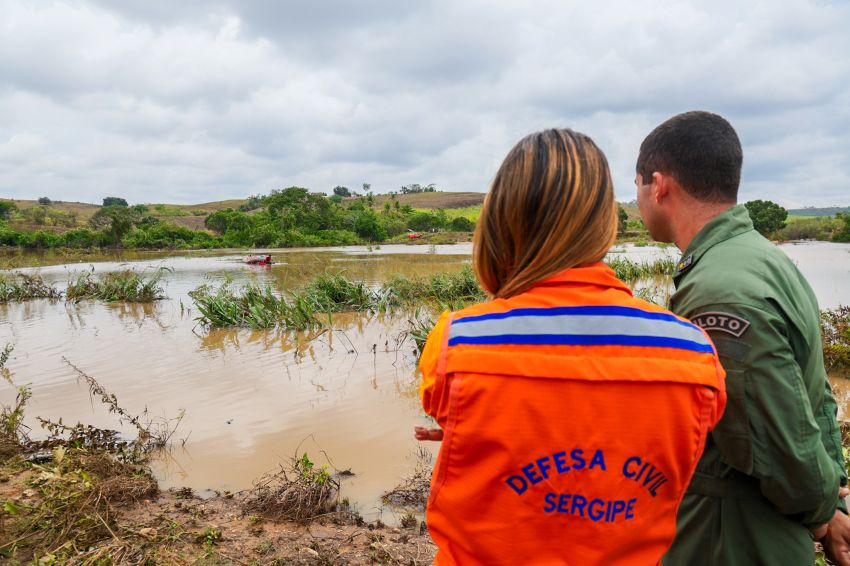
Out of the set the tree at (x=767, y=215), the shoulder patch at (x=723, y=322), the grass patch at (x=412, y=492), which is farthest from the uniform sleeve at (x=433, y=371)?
the tree at (x=767, y=215)

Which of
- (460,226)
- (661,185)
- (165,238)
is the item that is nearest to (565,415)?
(661,185)

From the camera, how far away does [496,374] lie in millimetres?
948

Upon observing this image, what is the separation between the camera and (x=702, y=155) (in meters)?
1.52

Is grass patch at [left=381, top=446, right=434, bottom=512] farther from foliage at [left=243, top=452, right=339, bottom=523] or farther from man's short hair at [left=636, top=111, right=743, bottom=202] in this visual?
man's short hair at [left=636, top=111, right=743, bottom=202]

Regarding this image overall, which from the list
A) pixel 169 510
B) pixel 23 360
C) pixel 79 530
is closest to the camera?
pixel 79 530

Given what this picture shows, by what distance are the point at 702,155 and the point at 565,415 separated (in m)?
0.99

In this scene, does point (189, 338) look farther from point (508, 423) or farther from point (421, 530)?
point (508, 423)

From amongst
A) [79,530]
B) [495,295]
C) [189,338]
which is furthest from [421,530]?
[189,338]

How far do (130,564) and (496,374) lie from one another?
8.36ft

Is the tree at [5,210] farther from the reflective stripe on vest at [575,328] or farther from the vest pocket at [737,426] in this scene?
the vest pocket at [737,426]

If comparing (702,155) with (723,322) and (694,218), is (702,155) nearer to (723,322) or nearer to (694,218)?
(694,218)

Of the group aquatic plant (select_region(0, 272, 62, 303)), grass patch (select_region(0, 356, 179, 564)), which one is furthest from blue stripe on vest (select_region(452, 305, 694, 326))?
aquatic plant (select_region(0, 272, 62, 303))

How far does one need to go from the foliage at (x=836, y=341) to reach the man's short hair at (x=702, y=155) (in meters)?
5.69

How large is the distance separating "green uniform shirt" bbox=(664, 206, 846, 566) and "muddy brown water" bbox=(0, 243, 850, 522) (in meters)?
2.42
